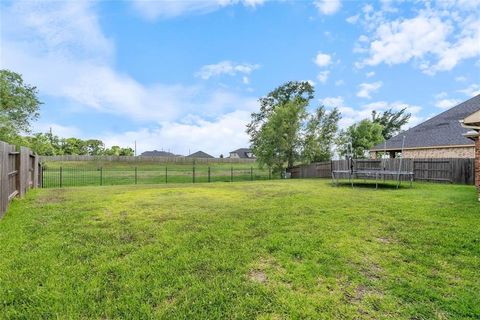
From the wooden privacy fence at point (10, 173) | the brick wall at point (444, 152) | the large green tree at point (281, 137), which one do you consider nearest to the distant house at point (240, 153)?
the large green tree at point (281, 137)

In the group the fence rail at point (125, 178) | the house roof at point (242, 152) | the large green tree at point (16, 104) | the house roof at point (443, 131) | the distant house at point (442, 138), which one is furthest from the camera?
the house roof at point (242, 152)

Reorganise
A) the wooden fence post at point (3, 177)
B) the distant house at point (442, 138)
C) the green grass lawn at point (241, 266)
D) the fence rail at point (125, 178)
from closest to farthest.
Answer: the green grass lawn at point (241, 266) < the wooden fence post at point (3, 177) < the distant house at point (442, 138) < the fence rail at point (125, 178)

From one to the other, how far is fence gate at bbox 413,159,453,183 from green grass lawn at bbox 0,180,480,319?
964cm

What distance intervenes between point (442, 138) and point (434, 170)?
11.5 feet

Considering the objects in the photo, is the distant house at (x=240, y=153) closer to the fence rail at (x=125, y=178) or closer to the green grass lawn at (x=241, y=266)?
the fence rail at (x=125, y=178)

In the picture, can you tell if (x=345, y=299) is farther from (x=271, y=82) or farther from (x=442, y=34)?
(x=271, y=82)

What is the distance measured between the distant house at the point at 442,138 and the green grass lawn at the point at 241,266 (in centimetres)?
1216

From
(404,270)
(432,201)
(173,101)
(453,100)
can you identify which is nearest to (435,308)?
(404,270)

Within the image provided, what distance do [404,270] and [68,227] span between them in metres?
4.78

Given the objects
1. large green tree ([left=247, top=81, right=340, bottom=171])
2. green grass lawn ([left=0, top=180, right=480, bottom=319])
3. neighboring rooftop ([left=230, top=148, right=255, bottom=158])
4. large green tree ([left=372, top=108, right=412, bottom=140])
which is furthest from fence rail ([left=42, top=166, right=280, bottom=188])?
neighboring rooftop ([left=230, top=148, right=255, bottom=158])

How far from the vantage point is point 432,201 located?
6547mm

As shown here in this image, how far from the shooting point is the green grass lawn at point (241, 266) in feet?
7.22

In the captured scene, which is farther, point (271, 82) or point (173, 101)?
point (271, 82)

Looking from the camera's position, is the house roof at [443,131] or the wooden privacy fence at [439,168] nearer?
the wooden privacy fence at [439,168]
